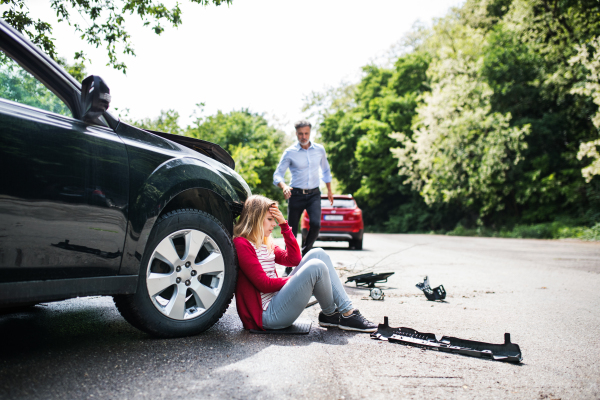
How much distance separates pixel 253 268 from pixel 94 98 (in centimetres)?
159

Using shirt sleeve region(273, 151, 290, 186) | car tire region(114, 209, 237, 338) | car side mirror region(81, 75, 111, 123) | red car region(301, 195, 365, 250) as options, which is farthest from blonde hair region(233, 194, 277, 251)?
red car region(301, 195, 365, 250)

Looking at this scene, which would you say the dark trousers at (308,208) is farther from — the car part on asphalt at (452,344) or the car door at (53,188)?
the car door at (53,188)

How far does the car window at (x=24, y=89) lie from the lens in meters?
2.77

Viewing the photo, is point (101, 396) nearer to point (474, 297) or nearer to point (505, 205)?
point (474, 297)

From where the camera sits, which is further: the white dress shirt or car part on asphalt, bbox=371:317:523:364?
the white dress shirt

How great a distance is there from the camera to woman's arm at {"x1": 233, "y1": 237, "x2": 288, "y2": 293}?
371 cm

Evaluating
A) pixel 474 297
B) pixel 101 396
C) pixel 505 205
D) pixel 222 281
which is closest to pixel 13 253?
pixel 101 396

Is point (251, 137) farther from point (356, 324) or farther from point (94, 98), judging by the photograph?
point (94, 98)

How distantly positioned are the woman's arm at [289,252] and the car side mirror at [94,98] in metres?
1.70

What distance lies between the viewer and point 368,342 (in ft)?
12.0

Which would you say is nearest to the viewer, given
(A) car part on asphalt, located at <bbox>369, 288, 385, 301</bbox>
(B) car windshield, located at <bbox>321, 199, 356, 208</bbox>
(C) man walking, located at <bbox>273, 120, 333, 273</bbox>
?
(A) car part on asphalt, located at <bbox>369, 288, 385, 301</bbox>

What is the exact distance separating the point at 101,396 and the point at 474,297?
4.46 meters

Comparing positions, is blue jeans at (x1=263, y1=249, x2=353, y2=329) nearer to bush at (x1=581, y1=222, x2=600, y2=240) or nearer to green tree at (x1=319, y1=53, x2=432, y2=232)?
bush at (x1=581, y1=222, x2=600, y2=240)

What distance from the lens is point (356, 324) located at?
3.95 m
